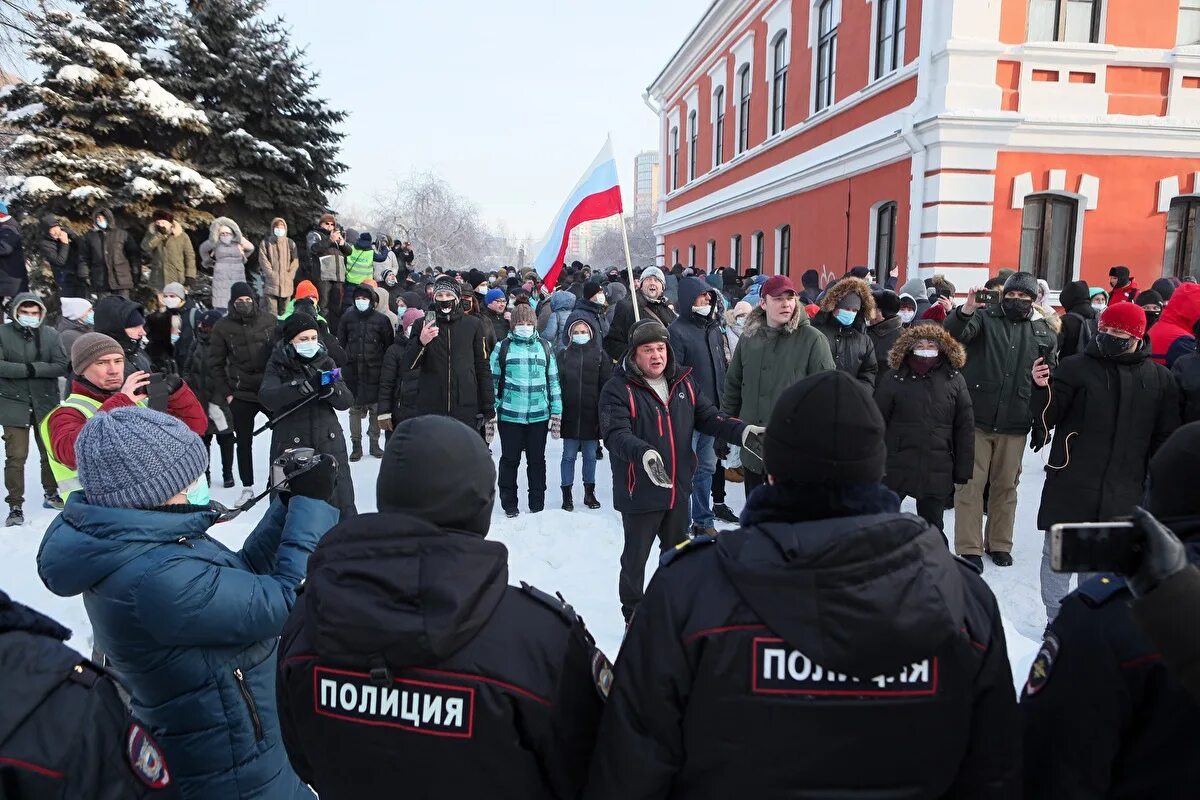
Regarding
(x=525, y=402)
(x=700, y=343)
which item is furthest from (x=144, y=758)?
(x=525, y=402)

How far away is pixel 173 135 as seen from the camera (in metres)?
15.4

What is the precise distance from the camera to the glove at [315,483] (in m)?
2.60

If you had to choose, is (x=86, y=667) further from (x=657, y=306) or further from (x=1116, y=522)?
(x=657, y=306)

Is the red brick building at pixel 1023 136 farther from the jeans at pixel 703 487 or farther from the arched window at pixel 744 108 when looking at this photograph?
the jeans at pixel 703 487

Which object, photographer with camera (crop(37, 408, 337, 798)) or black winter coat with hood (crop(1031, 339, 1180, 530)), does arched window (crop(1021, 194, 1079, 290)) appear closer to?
black winter coat with hood (crop(1031, 339, 1180, 530))

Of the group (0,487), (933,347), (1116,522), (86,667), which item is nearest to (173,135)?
(0,487)

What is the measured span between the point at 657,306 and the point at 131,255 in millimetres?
10655

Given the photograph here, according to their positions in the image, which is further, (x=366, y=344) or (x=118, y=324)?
(x=366, y=344)

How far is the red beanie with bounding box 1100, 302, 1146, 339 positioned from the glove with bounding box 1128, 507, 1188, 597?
3.77 meters

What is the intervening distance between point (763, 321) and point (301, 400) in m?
3.65

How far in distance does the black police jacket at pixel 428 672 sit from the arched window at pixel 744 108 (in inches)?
841

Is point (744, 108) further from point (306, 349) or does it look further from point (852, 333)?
point (306, 349)

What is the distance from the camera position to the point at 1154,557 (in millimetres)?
1217

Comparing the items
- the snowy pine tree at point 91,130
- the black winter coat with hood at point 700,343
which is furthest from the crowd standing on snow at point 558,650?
the snowy pine tree at point 91,130
